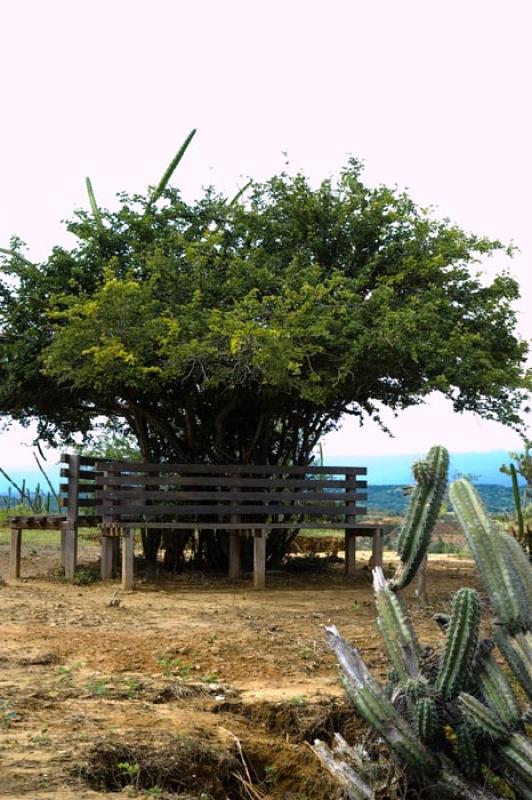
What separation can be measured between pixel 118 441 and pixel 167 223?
7107mm

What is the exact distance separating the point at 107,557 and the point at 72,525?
695mm

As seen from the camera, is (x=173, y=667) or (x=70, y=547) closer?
(x=173, y=667)

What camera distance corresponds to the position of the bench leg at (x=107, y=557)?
13883mm

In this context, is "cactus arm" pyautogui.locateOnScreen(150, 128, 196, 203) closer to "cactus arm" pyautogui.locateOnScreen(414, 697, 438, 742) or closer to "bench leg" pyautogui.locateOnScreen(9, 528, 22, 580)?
"bench leg" pyautogui.locateOnScreen(9, 528, 22, 580)

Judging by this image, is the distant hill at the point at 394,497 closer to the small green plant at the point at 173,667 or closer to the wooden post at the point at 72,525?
the wooden post at the point at 72,525

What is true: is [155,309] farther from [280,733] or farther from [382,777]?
[382,777]

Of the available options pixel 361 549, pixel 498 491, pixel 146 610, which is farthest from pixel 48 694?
pixel 498 491

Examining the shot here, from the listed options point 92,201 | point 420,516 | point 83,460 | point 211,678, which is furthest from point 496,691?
point 92,201

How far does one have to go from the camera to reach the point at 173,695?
7031 mm

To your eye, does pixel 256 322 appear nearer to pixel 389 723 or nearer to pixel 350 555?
pixel 350 555

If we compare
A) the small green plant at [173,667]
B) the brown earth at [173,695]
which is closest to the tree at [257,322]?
the brown earth at [173,695]

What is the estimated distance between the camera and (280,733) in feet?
22.0

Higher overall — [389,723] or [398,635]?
[398,635]

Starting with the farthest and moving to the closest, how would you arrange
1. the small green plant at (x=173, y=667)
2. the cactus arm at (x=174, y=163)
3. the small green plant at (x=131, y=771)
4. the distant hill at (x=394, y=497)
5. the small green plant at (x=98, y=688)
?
1. the distant hill at (x=394, y=497)
2. the cactus arm at (x=174, y=163)
3. the small green plant at (x=173, y=667)
4. the small green plant at (x=98, y=688)
5. the small green plant at (x=131, y=771)
